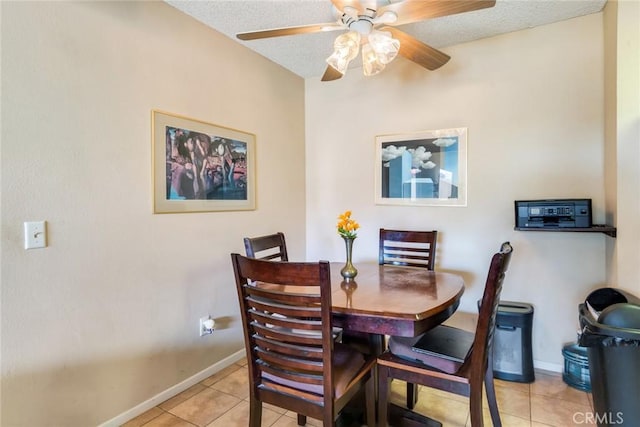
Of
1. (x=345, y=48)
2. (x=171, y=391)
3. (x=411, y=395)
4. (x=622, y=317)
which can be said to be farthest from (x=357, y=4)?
(x=171, y=391)

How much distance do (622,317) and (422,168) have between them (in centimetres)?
172

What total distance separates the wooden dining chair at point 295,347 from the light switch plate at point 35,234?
98cm

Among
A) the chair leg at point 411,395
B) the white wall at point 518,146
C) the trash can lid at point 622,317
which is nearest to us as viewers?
the trash can lid at point 622,317

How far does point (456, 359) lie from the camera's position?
4.93 ft

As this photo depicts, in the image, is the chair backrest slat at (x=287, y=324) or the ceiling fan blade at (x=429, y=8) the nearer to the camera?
the chair backrest slat at (x=287, y=324)

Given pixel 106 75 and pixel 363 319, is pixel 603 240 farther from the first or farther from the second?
pixel 106 75

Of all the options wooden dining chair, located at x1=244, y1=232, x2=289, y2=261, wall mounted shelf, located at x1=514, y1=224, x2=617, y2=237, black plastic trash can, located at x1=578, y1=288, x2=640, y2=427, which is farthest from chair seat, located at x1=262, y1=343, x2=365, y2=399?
wall mounted shelf, located at x1=514, y1=224, x2=617, y2=237

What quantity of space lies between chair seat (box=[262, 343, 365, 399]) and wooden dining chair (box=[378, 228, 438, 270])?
106 cm

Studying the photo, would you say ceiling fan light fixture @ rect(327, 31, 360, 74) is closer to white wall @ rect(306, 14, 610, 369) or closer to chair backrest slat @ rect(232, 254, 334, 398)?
chair backrest slat @ rect(232, 254, 334, 398)

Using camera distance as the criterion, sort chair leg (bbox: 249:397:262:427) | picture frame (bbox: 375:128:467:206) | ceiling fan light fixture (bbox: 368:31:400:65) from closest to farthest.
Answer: chair leg (bbox: 249:397:262:427), ceiling fan light fixture (bbox: 368:31:400:65), picture frame (bbox: 375:128:467:206)

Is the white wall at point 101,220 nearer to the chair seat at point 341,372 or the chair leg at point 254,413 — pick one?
the chair leg at point 254,413

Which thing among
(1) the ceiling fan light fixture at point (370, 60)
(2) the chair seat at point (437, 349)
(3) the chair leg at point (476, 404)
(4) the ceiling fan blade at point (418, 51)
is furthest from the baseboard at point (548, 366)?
(1) the ceiling fan light fixture at point (370, 60)

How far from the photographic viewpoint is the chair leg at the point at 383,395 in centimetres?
158

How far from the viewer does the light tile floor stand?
1907mm
